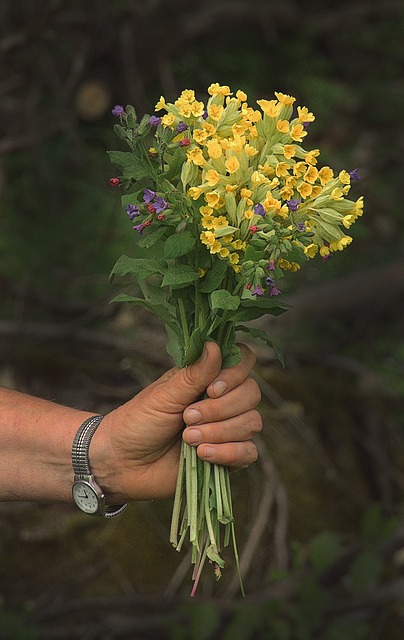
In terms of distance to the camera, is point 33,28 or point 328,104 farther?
point 328,104

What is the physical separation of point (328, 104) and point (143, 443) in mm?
4631

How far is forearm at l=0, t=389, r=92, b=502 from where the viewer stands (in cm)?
209

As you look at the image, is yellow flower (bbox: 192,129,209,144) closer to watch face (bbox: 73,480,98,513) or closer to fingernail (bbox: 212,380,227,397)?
fingernail (bbox: 212,380,227,397)

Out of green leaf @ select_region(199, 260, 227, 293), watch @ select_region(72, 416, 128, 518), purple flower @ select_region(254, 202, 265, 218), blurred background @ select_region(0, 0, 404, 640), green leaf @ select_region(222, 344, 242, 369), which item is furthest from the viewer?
blurred background @ select_region(0, 0, 404, 640)

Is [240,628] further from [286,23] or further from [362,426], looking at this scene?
[286,23]

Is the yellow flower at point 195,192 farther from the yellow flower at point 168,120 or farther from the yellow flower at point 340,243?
the yellow flower at point 340,243

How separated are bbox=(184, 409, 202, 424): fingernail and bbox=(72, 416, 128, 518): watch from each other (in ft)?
0.93

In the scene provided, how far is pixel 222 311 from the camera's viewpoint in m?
1.82

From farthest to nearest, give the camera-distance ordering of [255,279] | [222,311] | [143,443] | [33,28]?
1. [33,28]
2. [143,443]
3. [222,311]
4. [255,279]

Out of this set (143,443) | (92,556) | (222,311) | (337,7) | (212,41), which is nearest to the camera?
(222,311)

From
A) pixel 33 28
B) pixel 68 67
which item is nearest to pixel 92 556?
pixel 33 28

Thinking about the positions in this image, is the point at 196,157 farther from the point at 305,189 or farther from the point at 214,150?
the point at 305,189

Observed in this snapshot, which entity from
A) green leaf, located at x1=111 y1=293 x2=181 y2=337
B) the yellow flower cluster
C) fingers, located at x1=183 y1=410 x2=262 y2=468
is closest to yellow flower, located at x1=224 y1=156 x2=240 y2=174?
the yellow flower cluster

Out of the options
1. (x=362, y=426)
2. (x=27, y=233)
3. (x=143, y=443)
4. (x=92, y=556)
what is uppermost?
(x=27, y=233)
